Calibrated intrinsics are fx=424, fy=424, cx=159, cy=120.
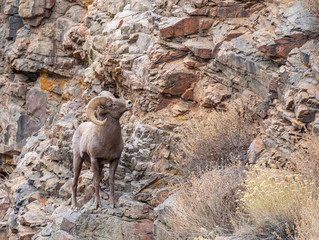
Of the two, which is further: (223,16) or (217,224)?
(223,16)

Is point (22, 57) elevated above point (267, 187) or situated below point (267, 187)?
below

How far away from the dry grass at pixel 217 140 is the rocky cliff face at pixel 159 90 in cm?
33

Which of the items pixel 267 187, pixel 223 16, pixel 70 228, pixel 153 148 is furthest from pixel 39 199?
pixel 267 187

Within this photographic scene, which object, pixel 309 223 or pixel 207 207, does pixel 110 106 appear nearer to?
pixel 207 207

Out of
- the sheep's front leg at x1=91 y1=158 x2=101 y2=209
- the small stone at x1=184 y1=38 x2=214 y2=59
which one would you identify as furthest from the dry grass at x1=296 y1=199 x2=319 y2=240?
Result: the small stone at x1=184 y1=38 x2=214 y2=59

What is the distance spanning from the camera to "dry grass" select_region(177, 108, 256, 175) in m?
7.45

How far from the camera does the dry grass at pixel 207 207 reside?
5.58 m

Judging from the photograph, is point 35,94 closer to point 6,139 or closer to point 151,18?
point 6,139

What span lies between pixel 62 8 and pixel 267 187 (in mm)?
15521

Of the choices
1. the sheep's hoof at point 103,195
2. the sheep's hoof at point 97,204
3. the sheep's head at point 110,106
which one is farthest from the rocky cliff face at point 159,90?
the sheep's head at point 110,106

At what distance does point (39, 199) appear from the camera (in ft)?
35.3

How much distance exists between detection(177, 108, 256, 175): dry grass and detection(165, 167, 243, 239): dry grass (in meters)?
1.00

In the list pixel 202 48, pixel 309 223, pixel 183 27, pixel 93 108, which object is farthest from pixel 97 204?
pixel 309 223

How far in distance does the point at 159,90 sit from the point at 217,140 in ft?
7.41
